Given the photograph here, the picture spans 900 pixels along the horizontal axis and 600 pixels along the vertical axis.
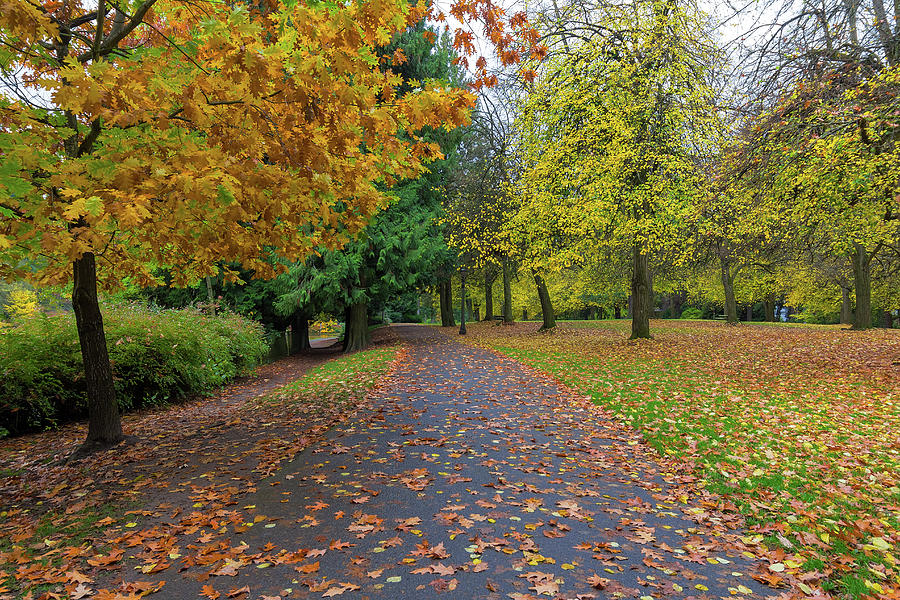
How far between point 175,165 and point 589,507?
4.57 metres

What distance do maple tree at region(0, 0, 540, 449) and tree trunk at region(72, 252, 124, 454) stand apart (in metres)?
0.33

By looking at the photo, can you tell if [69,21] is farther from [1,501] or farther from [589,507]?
[589,507]

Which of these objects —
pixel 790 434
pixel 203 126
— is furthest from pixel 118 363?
pixel 790 434

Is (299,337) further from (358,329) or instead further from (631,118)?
(631,118)

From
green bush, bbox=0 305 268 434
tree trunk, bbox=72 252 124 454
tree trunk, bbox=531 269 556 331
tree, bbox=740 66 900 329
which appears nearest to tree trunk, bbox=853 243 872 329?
tree, bbox=740 66 900 329

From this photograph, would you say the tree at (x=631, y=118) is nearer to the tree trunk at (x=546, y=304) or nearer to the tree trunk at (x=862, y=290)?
the tree trunk at (x=546, y=304)

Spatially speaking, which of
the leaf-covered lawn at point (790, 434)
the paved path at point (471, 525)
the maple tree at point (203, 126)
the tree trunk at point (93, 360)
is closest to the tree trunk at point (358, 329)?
the leaf-covered lawn at point (790, 434)

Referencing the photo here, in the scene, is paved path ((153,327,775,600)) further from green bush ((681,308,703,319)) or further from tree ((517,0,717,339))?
green bush ((681,308,703,319))

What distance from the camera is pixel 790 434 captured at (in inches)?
234

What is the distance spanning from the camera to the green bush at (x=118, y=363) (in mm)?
7277

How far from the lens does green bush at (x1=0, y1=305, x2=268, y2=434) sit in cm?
728

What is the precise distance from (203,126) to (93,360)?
3.56 m

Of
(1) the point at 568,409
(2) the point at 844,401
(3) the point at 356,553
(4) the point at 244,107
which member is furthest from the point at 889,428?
(4) the point at 244,107

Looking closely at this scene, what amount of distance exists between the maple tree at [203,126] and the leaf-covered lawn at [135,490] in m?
2.25
